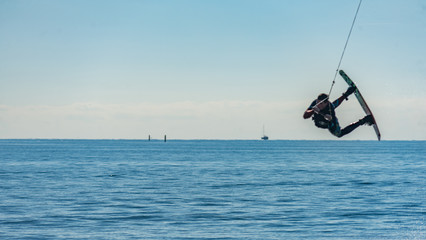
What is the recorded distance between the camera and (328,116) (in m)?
16.7

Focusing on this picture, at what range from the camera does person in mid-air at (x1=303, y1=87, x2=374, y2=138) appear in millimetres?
16500

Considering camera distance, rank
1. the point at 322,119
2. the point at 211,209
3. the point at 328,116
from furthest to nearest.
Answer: the point at 211,209, the point at 322,119, the point at 328,116

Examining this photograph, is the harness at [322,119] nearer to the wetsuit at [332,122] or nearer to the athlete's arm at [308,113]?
the wetsuit at [332,122]

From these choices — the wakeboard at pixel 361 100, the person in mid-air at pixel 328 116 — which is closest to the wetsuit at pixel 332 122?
the person in mid-air at pixel 328 116

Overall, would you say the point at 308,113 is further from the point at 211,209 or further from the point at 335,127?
the point at 211,209

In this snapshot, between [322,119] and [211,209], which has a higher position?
[322,119]

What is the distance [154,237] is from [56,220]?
11.5 metres

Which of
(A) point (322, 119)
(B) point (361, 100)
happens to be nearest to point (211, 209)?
(A) point (322, 119)

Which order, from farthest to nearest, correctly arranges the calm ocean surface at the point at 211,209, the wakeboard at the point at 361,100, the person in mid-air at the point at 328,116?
the calm ocean surface at the point at 211,209 → the person in mid-air at the point at 328,116 → the wakeboard at the point at 361,100

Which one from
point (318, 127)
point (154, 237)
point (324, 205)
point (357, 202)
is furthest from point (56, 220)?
point (318, 127)

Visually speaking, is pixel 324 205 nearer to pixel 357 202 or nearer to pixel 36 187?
pixel 357 202

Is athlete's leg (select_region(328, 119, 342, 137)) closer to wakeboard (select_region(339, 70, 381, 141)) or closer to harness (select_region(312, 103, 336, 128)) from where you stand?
harness (select_region(312, 103, 336, 128))

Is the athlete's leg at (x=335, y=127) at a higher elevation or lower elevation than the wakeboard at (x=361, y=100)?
lower

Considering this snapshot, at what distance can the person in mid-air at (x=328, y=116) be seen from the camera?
16500 mm
